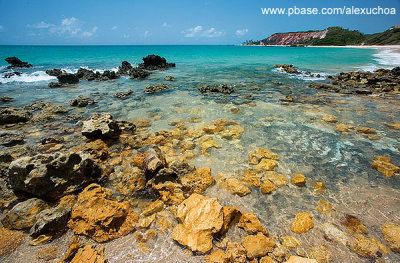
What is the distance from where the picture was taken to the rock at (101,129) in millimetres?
7488

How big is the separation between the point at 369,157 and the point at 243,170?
15.5ft

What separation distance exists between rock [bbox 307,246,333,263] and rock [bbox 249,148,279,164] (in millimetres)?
3027

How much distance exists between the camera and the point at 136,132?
870cm

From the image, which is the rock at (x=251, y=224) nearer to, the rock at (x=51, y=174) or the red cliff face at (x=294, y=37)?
the rock at (x=51, y=174)

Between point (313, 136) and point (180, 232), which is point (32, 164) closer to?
point (180, 232)

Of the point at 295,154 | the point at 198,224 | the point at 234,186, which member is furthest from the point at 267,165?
the point at 198,224

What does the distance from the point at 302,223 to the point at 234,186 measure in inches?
73.0

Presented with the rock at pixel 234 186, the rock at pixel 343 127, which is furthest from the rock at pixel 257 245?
the rock at pixel 343 127

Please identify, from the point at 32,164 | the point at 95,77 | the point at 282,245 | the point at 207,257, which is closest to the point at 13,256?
the point at 32,164

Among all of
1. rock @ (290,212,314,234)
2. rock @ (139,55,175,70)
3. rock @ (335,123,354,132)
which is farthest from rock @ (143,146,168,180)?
rock @ (139,55,175,70)

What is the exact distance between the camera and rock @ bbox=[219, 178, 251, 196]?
5145 millimetres

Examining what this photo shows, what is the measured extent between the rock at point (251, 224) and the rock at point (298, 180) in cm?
205

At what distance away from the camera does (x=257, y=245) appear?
144 inches

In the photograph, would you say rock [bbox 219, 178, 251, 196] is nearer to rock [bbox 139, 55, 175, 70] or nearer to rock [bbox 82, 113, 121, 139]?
rock [bbox 82, 113, 121, 139]
